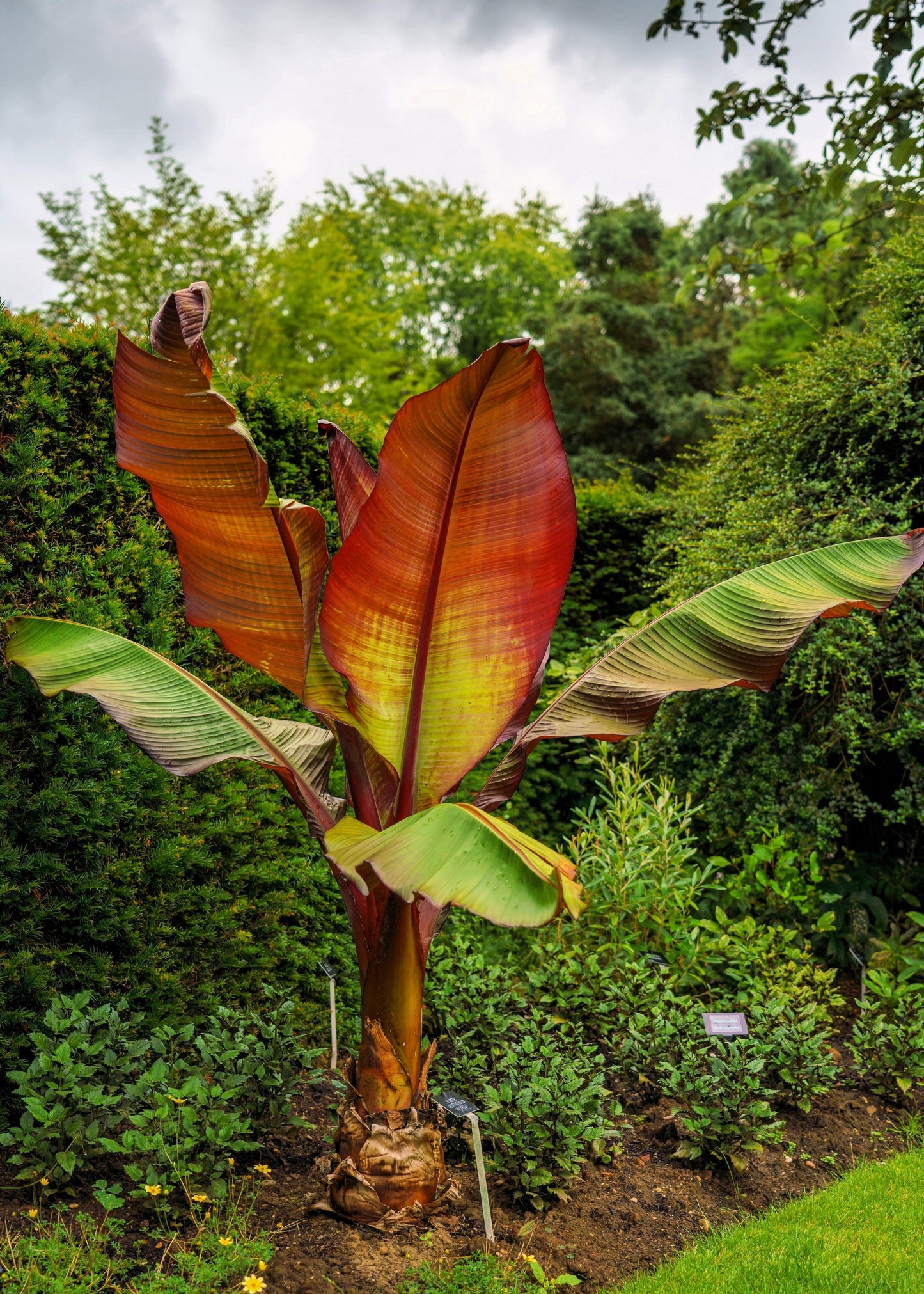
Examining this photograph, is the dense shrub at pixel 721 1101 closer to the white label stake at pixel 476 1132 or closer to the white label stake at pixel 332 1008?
the white label stake at pixel 476 1132

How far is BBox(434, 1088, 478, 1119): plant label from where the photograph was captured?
96.5 inches

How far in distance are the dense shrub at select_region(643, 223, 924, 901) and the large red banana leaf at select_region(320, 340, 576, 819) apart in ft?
9.60

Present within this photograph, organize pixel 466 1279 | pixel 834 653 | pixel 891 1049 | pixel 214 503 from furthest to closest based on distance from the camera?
pixel 834 653 < pixel 891 1049 < pixel 214 503 < pixel 466 1279

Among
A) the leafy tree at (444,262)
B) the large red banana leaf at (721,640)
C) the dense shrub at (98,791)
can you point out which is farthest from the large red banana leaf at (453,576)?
the leafy tree at (444,262)

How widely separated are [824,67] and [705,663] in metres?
5.48

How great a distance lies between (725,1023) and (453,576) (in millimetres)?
2172

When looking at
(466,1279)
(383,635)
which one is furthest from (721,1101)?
(383,635)

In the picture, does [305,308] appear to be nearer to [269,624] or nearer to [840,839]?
[840,839]

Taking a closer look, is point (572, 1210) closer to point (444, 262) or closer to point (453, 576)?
point (453, 576)

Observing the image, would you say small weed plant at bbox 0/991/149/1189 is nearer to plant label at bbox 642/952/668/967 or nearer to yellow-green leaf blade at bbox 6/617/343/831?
yellow-green leaf blade at bbox 6/617/343/831

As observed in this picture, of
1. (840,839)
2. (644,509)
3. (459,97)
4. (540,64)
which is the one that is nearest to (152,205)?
(459,97)

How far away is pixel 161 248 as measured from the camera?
20.7 metres

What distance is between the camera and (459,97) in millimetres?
21344

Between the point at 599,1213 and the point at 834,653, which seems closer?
the point at 599,1213
